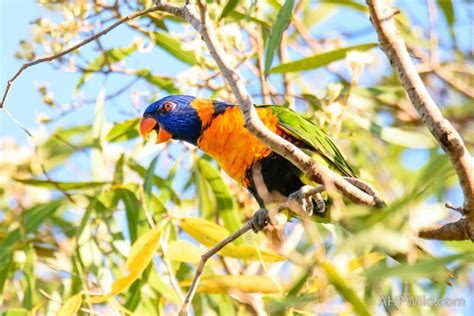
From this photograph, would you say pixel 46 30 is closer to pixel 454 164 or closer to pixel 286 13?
pixel 286 13

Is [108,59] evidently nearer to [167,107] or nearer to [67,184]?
[167,107]

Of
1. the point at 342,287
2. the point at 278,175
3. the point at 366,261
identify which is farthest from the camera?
the point at 278,175

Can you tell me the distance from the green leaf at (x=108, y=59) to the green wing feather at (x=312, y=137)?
0.73 meters

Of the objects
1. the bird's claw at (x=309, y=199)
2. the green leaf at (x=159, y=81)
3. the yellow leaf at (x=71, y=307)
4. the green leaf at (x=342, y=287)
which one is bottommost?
the yellow leaf at (x=71, y=307)

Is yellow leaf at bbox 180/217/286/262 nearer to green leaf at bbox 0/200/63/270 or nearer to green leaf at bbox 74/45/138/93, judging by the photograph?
green leaf at bbox 0/200/63/270

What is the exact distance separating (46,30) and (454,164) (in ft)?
5.26

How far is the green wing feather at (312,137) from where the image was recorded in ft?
8.21

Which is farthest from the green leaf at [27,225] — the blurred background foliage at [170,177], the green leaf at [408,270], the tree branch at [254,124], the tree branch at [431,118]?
the green leaf at [408,270]

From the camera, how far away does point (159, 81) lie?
3055 mm

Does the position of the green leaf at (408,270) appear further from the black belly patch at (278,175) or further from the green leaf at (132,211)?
the green leaf at (132,211)

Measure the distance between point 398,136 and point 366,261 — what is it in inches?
35.8

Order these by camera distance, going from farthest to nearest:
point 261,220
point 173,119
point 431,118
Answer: point 173,119 < point 261,220 < point 431,118

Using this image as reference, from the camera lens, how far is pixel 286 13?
2096mm

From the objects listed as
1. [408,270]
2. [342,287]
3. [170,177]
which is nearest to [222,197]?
[170,177]
